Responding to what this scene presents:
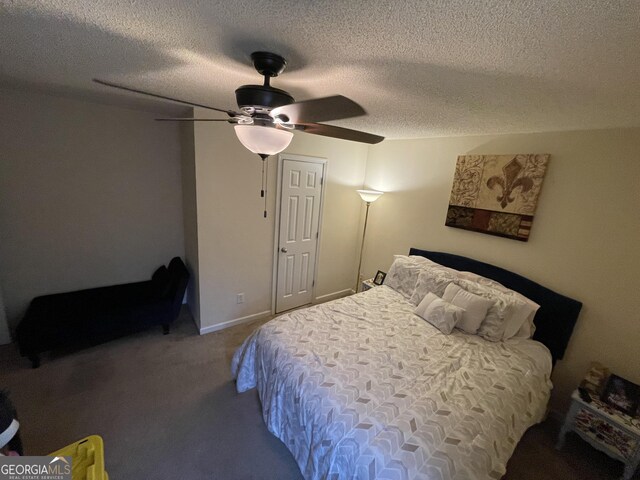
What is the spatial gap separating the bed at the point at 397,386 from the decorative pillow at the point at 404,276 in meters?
0.31

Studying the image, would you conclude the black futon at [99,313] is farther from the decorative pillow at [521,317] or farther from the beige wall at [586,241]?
the beige wall at [586,241]

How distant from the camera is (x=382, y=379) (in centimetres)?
161

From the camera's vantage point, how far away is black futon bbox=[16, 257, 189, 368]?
7.54 ft

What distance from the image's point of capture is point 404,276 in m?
2.85

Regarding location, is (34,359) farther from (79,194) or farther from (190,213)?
(190,213)

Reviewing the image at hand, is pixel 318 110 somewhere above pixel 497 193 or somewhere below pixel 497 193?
above

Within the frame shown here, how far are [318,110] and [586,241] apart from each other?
7.71ft

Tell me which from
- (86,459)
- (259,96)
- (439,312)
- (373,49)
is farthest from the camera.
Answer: (439,312)

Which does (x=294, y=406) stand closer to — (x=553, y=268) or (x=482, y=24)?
(x=482, y=24)

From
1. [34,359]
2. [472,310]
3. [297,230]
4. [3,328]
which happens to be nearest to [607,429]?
[472,310]

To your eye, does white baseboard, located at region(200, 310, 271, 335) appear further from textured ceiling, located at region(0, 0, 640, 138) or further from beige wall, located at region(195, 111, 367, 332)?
textured ceiling, located at region(0, 0, 640, 138)

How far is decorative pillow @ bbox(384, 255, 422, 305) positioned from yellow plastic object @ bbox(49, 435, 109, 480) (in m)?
2.46

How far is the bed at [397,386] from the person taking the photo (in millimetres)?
1250

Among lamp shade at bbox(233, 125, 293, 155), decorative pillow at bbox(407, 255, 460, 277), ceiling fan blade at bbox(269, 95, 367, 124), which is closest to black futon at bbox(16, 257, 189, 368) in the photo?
lamp shade at bbox(233, 125, 293, 155)
